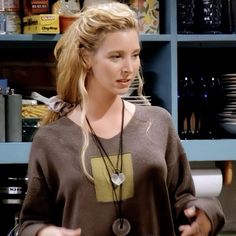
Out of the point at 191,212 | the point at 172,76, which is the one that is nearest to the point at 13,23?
the point at 172,76

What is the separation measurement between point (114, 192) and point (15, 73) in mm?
1009

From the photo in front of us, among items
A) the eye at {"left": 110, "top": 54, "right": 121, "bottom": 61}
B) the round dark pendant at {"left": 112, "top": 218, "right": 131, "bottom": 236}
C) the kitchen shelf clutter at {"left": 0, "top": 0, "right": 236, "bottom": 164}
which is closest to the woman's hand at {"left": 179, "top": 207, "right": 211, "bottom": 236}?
the round dark pendant at {"left": 112, "top": 218, "right": 131, "bottom": 236}

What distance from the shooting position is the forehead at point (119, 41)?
1.18 meters

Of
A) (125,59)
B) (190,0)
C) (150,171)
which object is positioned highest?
(190,0)

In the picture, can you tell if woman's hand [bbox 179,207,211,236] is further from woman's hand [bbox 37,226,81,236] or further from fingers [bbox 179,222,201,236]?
woman's hand [bbox 37,226,81,236]

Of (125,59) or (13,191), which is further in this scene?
(13,191)

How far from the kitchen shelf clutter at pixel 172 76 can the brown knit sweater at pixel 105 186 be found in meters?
Answer: 0.50

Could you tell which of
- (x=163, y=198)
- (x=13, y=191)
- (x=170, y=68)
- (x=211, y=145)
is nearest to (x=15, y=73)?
(x=13, y=191)

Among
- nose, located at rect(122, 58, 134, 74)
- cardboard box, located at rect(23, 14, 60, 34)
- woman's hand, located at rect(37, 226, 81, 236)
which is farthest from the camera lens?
cardboard box, located at rect(23, 14, 60, 34)

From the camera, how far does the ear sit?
4.01ft

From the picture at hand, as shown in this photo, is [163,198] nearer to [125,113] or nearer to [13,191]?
[125,113]

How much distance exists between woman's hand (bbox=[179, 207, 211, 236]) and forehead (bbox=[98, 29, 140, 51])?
362 millimetres

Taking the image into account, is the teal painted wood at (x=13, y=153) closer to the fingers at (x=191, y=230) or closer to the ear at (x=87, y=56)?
the ear at (x=87, y=56)

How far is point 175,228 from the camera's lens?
125 cm
